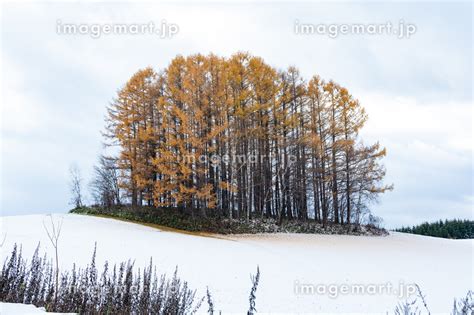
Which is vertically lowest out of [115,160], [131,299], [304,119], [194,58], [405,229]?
[405,229]

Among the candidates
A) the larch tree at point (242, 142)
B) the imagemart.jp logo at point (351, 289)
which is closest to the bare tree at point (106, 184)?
the larch tree at point (242, 142)

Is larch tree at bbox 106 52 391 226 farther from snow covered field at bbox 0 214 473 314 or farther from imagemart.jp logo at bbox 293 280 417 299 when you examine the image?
imagemart.jp logo at bbox 293 280 417 299

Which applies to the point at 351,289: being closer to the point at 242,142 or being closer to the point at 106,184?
the point at 242,142

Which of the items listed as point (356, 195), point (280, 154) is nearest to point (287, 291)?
point (280, 154)

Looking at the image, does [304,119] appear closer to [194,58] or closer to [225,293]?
[194,58]

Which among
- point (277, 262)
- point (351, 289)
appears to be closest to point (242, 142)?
point (277, 262)

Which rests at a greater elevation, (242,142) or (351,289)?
(242,142)

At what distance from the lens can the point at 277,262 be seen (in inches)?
589

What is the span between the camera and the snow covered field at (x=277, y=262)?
10.8 meters

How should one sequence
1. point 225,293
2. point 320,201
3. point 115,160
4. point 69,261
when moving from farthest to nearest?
point 320,201
point 115,160
point 69,261
point 225,293

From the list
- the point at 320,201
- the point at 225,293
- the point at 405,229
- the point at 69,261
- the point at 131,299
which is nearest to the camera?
the point at 131,299

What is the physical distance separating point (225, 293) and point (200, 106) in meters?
16.1

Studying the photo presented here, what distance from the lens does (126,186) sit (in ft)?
86.1


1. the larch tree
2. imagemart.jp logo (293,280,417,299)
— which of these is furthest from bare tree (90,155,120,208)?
imagemart.jp logo (293,280,417,299)
